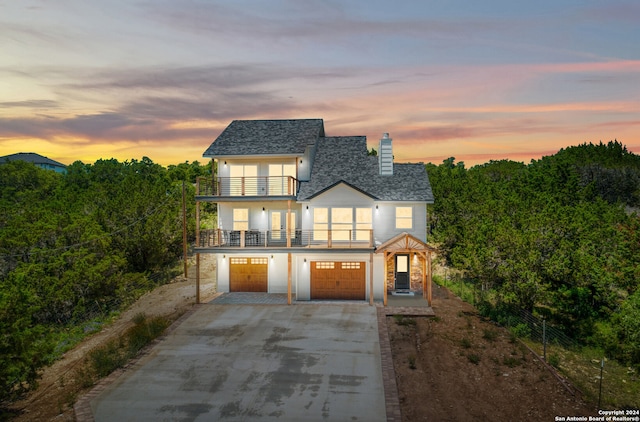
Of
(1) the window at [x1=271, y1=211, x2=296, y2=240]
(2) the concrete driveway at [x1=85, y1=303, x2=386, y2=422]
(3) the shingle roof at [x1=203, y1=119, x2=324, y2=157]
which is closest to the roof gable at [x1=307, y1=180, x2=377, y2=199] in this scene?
(1) the window at [x1=271, y1=211, x2=296, y2=240]

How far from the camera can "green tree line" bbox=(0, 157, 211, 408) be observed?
1554 centimetres

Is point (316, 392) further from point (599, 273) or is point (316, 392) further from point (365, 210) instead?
point (599, 273)

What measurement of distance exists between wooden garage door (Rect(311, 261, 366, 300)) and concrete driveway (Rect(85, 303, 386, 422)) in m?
3.51

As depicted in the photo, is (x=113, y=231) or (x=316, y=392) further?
(x=113, y=231)

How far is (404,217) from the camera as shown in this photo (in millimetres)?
26125

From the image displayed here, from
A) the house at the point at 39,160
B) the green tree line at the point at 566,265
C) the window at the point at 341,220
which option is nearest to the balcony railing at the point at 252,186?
the window at the point at 341,220

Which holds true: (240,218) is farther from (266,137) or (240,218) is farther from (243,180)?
(266,137)

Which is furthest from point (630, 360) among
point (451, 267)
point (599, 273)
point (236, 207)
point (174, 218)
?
point (174, 218)

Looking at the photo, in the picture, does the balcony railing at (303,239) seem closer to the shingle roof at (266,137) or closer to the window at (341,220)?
the window at (341,220)

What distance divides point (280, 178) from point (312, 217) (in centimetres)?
339

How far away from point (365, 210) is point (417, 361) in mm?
10714

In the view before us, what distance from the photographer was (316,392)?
554 inches

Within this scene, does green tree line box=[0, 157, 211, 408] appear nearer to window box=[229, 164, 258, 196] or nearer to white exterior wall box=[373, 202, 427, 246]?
window box=[229, 164, 258, 196]

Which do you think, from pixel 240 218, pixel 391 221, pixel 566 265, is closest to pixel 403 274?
pixel 391 221
